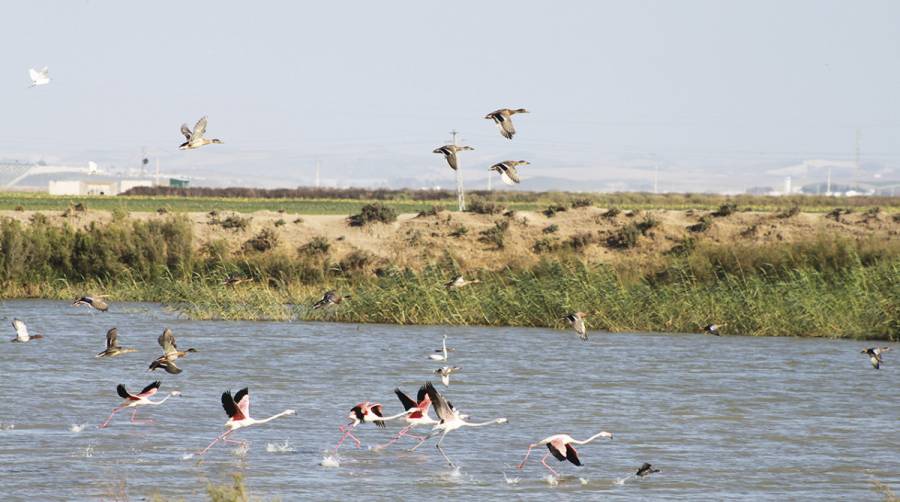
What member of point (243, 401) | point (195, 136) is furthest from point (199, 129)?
point (243, 401)

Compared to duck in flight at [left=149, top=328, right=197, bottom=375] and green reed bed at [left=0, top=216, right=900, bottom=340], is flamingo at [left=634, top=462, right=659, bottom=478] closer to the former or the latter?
duck in flight at [left=149, top=328, right=197, bottom=375]

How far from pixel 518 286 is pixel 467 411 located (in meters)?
12.3

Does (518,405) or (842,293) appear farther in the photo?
(842,293)

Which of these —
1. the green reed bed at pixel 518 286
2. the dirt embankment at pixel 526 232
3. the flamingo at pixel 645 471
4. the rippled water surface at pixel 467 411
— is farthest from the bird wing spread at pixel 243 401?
the dirt embankment at pixel 526 232

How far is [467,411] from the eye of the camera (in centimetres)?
2027

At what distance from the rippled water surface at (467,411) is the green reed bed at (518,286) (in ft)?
1.58

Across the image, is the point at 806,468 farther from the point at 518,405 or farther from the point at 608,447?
the point at 518,405

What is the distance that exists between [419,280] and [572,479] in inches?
664

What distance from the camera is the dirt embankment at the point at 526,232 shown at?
48903mm

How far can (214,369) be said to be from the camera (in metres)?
24.8

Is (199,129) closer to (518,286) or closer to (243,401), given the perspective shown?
(243,401)

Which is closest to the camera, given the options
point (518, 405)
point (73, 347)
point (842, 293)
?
point (518, 405)

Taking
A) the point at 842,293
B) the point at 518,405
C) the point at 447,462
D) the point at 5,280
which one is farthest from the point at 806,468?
the point at 5,280

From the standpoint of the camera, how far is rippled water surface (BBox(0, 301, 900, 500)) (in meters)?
14.9
